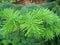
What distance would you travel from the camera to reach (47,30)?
96 centimetres

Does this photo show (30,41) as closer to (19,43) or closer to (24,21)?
(19,43)

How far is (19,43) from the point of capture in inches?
49.2

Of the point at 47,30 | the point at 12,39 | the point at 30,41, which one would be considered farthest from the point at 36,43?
the point at 47,30

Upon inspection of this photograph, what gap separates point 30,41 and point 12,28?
14.2 inches

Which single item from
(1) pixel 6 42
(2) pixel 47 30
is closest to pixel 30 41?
(1) pixel 6 42

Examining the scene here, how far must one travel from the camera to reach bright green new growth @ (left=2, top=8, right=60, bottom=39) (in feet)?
2.85

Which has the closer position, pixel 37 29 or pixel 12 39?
pixel 37 29

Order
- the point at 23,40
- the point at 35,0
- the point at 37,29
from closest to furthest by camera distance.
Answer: the point at 37,29, the point at 23,40, the point at 35,0

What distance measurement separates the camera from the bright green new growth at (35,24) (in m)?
0.87

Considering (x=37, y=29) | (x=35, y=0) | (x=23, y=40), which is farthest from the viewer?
(x=35, y=0)

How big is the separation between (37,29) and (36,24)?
0.09 ft

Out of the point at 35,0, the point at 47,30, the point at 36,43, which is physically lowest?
the point at 35,0

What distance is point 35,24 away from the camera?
875 mm

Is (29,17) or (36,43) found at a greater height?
(29,17)
